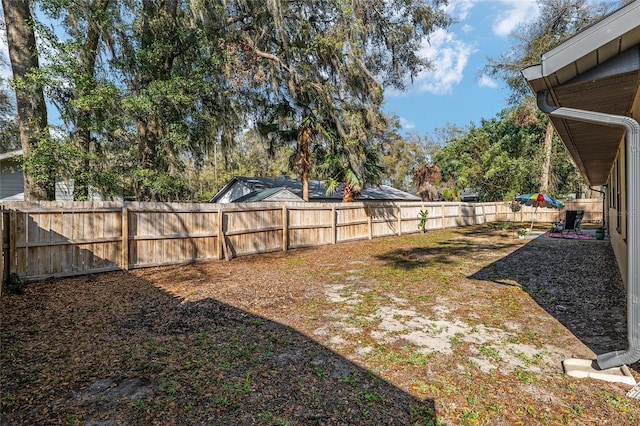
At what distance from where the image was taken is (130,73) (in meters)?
8.89

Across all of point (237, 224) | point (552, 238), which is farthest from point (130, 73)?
point (552, 238)

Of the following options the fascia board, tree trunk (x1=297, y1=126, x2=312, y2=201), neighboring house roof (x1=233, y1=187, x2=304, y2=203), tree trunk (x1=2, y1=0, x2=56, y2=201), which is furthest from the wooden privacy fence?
the fascia board

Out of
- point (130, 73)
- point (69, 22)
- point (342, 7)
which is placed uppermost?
point (342, 7)

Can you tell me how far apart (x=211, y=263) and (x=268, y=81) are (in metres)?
6.32

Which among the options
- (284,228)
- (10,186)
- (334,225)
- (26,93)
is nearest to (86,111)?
(26,93)

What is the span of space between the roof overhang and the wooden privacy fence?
6686 millimetres

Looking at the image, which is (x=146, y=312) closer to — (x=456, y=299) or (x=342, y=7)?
(x=456, y=299)

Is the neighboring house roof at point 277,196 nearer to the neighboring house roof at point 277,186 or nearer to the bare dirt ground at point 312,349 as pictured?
the neighboring house roof at point 277,186

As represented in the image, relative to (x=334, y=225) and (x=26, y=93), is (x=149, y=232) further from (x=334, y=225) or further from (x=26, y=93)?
→ (x=334, y=225)

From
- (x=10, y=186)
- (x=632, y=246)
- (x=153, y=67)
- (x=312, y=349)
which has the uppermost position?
(x=153, y=67)

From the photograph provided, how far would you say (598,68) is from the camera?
2.79 m

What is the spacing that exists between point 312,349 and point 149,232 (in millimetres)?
5197

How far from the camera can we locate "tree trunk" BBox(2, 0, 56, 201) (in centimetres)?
717

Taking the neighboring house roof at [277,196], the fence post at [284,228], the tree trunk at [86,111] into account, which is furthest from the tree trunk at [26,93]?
the neighboring house roof at [277,196]
